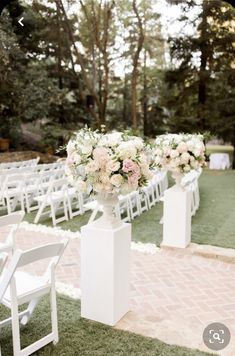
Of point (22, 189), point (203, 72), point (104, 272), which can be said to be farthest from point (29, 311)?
point (203, 72)

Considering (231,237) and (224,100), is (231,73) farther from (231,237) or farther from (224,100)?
(231,237)

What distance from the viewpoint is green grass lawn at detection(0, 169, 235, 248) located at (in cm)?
613

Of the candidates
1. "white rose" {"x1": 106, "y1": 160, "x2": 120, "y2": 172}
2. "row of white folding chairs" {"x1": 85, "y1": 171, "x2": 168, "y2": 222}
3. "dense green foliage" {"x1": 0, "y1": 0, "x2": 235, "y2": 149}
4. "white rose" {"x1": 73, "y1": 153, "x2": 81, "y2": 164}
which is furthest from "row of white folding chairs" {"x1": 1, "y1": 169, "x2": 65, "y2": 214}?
"dense green foliage" {"x1": 0, "y1": 0, "x2": 235, "y2": 149}

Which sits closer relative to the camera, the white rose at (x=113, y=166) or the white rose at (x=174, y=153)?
the white rose at (x=113, y=166)

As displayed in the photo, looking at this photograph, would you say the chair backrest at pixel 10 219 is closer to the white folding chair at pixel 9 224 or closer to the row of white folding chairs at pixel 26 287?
the white folding chair at pixel 9 224

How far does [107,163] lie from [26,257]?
984 millimetres

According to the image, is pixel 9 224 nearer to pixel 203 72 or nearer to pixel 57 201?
pixel 57 201

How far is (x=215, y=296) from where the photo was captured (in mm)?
4184

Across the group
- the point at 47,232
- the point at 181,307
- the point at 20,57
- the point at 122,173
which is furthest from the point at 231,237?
the point at 20,57

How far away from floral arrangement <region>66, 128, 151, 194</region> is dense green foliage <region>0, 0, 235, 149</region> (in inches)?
512

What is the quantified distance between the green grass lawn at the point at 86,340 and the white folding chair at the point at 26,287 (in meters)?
0.11

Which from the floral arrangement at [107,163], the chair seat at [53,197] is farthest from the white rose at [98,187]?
the chair seat at [53,197]

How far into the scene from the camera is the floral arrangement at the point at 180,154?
5426mm

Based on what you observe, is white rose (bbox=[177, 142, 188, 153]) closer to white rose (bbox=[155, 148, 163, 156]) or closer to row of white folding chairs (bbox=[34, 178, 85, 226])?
white rose (bbox=[155, 148, 163, 156])
